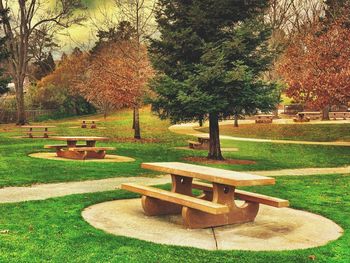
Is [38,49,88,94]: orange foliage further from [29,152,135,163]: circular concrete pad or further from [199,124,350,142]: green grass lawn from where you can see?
[29,152,135,163]: circular concrete pad

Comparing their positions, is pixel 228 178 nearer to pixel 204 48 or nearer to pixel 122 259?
pixel 122 259

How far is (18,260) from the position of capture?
19.1ft

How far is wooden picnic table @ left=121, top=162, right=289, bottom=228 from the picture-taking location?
7.39m

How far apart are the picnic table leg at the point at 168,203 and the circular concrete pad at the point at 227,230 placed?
0.17m

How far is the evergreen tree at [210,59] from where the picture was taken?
17.4m

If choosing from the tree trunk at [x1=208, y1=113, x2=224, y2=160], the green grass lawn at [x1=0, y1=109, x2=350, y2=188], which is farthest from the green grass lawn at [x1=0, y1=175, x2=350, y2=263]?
the tree trunk at [x1=208, y1=113, x2=224, y2=160]

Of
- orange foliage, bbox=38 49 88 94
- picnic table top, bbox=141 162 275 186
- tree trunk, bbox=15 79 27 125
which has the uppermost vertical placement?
orange foliage, bbox=38 49 88 94

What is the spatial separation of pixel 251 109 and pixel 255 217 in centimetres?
1034

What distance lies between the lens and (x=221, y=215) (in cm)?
802

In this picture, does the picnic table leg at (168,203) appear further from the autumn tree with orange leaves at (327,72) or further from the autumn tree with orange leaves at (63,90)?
the autumn tree with orange leaves at (63,90)

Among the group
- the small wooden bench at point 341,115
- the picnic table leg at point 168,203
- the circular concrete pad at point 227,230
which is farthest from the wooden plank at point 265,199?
the small wooden bench at point 341,115

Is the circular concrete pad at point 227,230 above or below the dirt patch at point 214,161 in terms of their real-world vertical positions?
above

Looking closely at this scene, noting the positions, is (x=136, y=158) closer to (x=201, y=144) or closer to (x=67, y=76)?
(x=201, y=144)

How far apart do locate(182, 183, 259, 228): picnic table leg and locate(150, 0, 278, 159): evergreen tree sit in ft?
29.5
